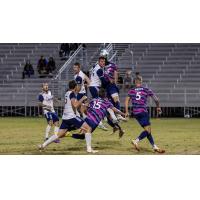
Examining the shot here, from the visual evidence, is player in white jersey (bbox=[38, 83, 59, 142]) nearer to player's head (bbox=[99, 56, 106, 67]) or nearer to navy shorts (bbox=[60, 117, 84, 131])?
player's head (bbox=[99, 56, 106, 67])

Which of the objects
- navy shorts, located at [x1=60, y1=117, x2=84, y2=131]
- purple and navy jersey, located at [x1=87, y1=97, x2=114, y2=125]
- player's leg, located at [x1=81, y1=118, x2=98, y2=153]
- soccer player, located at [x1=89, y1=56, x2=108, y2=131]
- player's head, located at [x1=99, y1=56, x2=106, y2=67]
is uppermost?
player's head, located at [x1=99, y1=56, x2=106, y2=67]

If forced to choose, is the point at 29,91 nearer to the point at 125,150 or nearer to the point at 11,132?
the point at 11,132

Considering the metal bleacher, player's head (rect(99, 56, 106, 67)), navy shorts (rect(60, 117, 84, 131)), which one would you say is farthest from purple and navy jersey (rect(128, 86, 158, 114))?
the metal bleacher

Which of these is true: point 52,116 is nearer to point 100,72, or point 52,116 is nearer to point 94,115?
point 100,72

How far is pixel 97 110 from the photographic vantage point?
14.7 metres

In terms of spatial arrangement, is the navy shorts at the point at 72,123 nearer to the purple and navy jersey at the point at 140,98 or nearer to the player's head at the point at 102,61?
the purple and navy jersey at the point at 140,98

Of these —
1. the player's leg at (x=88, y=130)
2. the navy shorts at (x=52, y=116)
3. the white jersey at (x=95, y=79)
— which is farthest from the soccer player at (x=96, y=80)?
the player's leg at (x=88, y=130)

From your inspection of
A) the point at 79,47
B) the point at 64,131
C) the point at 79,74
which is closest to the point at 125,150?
the point at 64,131

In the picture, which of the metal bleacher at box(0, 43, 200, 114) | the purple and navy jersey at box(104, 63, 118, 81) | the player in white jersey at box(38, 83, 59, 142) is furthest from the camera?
the metal bleacher at box(0, 43, 200, 114)

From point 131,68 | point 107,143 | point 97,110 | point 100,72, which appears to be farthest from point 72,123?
point 131,68

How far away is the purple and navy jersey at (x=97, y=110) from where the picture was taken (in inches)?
577

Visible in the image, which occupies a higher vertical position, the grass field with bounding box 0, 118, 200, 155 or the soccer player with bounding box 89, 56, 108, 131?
the soccer player with bounding box 89, 56, 108, 131

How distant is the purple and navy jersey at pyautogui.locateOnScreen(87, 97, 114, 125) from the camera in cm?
1466

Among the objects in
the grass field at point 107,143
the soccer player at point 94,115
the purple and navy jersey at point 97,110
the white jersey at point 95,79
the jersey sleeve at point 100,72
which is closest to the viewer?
the soccer player at point 94,115
